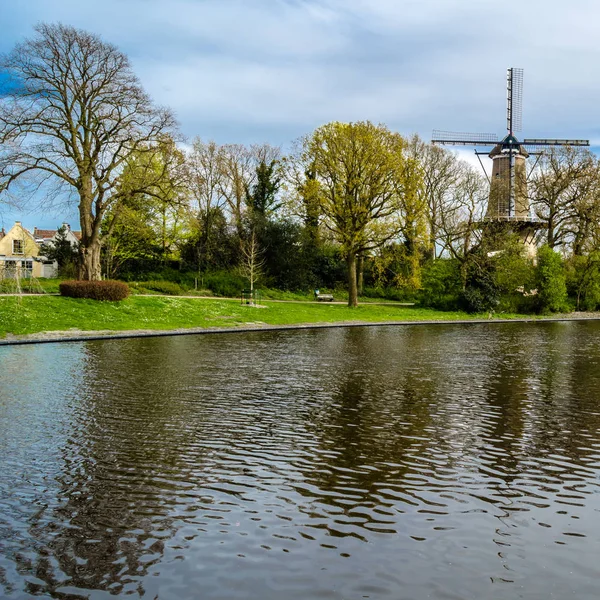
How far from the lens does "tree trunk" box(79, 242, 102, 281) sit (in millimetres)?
35031

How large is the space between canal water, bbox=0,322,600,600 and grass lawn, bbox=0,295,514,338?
12.8 meters

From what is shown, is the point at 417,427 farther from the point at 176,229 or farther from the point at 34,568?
the point at 176,229

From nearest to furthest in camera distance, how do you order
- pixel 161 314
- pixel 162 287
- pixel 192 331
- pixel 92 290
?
pixel 192 331
pixel 161 314
pixel 92 290
pixel 162 287

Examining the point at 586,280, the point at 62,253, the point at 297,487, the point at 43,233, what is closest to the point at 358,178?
the point at 586,280

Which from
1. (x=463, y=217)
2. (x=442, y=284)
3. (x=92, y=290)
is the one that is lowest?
(x=92, y=290)

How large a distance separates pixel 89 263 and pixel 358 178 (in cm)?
1830

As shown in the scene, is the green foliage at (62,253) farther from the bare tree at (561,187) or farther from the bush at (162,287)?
the bare tree at (561,187)

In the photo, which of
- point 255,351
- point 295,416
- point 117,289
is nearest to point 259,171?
point 117,289

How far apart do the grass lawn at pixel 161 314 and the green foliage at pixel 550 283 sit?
785 centimetres

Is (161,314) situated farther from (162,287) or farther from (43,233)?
(43,233)

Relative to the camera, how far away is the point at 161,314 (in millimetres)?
31766

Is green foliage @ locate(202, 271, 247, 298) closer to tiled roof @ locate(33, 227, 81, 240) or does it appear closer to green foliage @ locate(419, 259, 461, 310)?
green foliage @ locate(419, 259, 461, 310)

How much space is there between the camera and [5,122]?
105ft

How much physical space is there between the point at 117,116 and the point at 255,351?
2119cm
